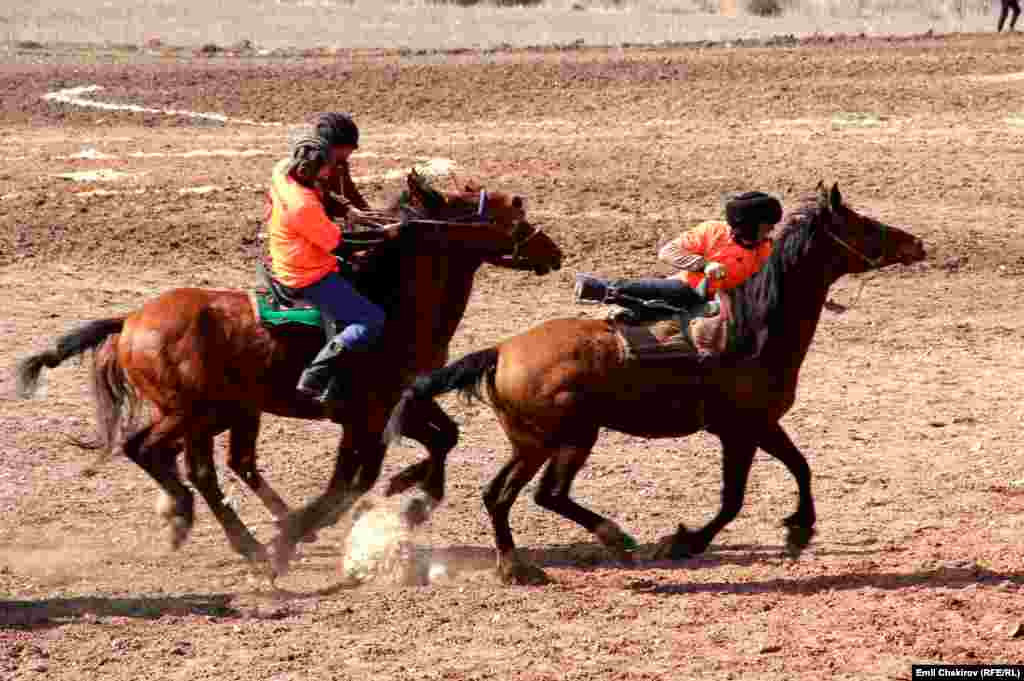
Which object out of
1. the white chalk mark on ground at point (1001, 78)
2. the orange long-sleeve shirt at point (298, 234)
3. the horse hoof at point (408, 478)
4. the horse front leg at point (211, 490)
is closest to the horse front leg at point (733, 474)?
the horse hoof at point (408, 478)

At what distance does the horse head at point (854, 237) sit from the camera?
9.26m

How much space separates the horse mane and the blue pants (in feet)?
6.08

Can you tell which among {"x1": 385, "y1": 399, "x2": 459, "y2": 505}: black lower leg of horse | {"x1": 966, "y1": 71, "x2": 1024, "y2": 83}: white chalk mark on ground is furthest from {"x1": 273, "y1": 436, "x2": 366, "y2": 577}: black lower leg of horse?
{"x1": 966, "y1": 71, "x2": 1024, "y2": 83}: white chalk mark on ground

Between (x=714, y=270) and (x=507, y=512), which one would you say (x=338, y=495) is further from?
(x=714, y=270)

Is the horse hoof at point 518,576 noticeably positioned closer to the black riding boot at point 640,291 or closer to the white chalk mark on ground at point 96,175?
the black riding boot at point 640,291

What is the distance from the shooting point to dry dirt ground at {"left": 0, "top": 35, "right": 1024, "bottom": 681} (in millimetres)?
8242

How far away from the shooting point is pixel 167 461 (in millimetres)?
9461

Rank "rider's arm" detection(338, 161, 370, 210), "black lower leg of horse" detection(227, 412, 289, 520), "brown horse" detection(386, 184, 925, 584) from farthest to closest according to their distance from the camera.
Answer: "black lower leg of horse" detection(227, 412, 289, 520), "rider's arm" detection(338, 161, 370, 210), "brown horse" detection(386, 184, 925, 584)

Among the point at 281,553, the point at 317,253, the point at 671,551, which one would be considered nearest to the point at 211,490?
the point at 281,553

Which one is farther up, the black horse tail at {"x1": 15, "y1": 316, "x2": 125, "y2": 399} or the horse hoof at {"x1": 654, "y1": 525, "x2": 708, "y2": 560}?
the black horse tail at {"x1": 15, "y1": 316, "x2": 125, "y2": 399}

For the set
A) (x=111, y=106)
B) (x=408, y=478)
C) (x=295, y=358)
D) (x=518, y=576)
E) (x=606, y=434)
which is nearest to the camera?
(x=518, y=576)

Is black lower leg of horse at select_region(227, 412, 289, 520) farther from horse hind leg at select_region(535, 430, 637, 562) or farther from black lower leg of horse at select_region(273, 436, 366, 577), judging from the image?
horse hind leg at select_region(535, 430, 637, 562)

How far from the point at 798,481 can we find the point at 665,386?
2.93ft

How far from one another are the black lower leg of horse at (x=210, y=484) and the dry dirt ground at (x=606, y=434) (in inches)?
9.6
